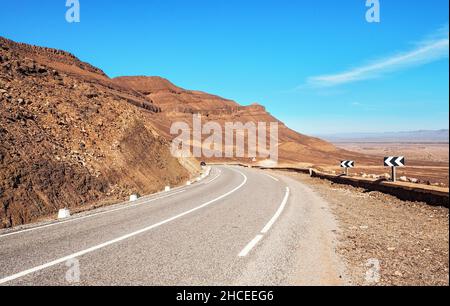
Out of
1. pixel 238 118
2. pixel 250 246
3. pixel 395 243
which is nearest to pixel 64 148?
pixel 250 246

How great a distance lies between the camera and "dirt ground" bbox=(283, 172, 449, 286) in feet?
17.4

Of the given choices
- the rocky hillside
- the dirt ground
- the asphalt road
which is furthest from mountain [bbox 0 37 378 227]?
the dirt ground

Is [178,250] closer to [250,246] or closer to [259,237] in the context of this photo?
[250,246]

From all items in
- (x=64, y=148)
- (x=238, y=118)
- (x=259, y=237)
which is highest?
(x=238, y=118)

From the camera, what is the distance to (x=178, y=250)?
272 inches

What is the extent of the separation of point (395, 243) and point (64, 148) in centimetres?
1751

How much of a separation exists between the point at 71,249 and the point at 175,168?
26501 millimetres

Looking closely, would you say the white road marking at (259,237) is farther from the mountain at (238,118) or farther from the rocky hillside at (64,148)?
the mountain at (238,118)

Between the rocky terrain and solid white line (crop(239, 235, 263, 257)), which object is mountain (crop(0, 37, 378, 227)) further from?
solid white line (crop(239, 235, 263, 257))

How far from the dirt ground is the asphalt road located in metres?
0.39

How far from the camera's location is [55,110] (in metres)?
23.2

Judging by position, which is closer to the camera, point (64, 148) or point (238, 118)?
point (64, 148)
